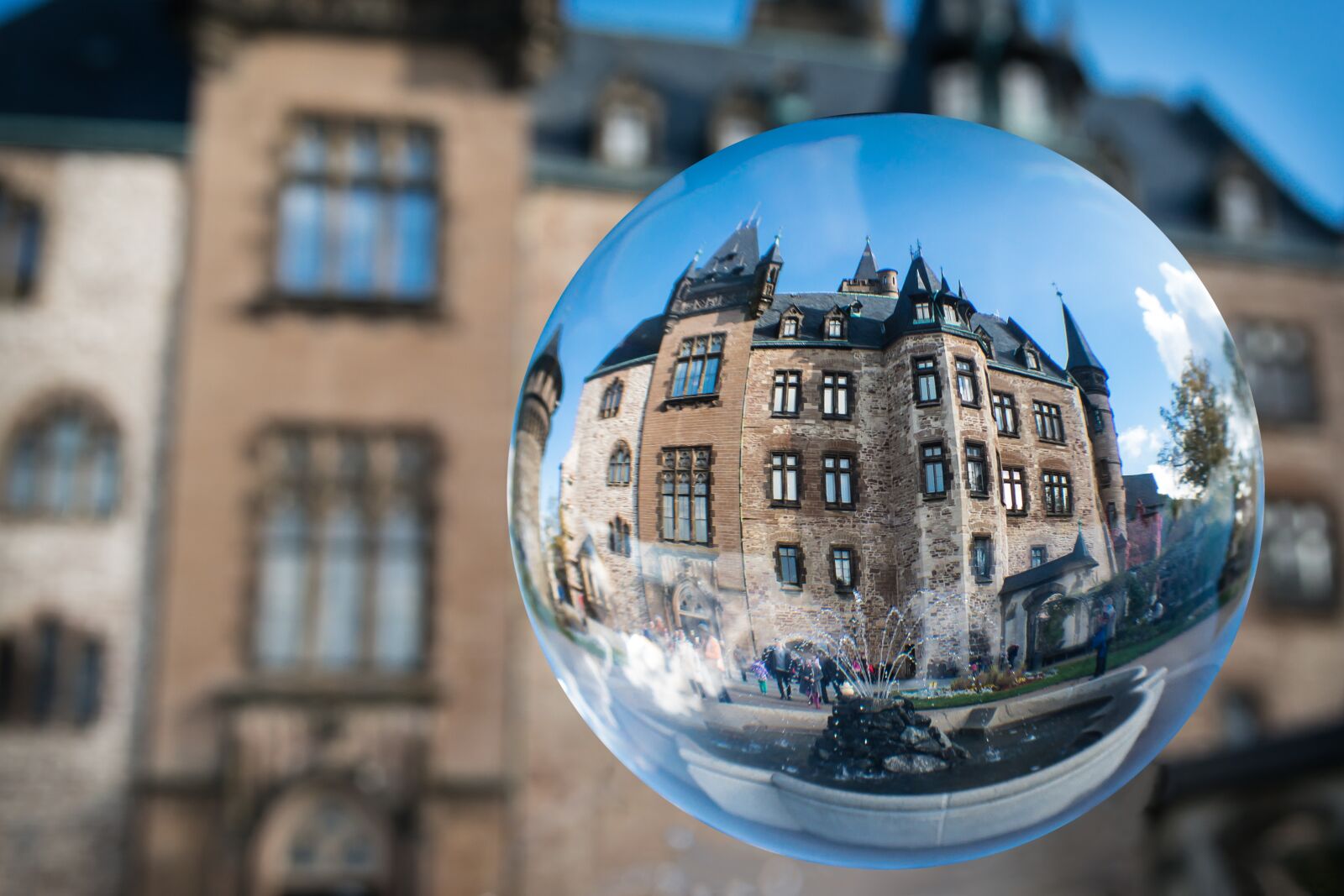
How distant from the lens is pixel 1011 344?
224cm

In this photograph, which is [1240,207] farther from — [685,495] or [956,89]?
[685,495]

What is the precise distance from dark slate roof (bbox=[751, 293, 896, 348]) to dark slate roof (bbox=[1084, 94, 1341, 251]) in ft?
51.9

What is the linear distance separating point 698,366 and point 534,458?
508 millimetres

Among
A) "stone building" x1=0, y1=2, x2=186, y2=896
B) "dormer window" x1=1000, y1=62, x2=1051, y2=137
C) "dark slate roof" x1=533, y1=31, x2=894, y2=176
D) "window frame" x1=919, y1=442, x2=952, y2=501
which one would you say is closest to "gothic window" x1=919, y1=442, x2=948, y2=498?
"window frame" x1=919, y1=442, x2=952, y2=501

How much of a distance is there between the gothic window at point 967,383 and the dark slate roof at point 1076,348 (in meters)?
0.17

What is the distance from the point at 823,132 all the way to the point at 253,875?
11415 mm

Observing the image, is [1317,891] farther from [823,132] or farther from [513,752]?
[513,752]

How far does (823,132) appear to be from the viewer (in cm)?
255

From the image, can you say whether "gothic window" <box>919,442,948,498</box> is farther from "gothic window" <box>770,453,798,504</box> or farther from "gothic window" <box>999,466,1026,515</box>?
"gothic window" <box>770,453,798,504</box>

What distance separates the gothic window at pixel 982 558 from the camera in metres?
2.14

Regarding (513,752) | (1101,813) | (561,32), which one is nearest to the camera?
(1101,813)

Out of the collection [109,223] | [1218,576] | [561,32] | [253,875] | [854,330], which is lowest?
[253,875]

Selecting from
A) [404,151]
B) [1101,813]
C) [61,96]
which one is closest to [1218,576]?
[1101,813]

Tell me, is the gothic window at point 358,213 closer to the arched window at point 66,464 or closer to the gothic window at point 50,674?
the arched window at point 66,464
